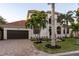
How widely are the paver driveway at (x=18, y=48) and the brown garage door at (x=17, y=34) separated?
0.22 metres

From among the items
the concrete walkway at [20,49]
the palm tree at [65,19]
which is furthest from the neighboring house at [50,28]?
the concrete walkway at [20,49]

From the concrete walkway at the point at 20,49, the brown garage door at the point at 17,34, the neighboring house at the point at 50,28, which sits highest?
the neighboring house at the point at 50,28

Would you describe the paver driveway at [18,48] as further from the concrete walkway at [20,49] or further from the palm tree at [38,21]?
the palm tree at [38,21]

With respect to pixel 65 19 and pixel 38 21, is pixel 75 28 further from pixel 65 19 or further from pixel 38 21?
pixel 38 21

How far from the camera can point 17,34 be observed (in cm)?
1004

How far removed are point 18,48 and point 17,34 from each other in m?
0.87

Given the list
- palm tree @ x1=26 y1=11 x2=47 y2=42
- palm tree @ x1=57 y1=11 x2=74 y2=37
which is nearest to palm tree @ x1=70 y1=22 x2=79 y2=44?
palm tree @ x1=57 y1=11 x2=74 y2=37

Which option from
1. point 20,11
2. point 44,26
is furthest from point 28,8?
point 44,26

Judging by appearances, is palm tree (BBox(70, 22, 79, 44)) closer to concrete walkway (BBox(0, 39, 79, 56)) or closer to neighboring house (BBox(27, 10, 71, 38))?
neighboring house (BBox(27, 10, 71, 38))

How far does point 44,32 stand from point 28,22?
0.72 m

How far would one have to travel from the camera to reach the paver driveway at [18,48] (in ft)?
29.7

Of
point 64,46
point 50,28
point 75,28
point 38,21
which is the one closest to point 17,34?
point 38,21

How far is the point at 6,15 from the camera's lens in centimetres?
935

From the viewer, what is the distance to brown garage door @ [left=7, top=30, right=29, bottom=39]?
972cm
